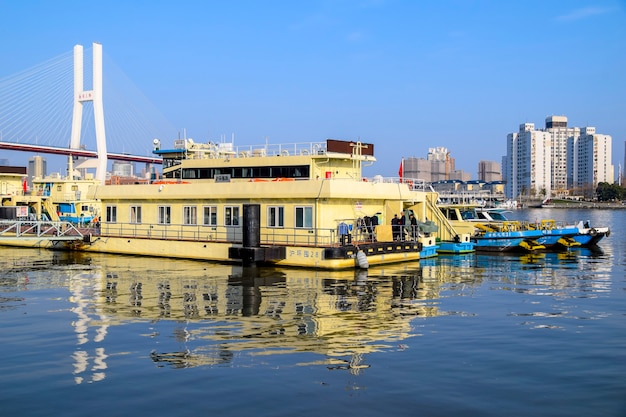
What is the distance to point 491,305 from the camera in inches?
786

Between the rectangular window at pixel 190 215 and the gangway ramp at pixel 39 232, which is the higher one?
the rectangular window at pixel 190 215

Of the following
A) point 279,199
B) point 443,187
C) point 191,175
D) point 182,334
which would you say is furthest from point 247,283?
point 443,187

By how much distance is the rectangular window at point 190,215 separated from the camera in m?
33.1

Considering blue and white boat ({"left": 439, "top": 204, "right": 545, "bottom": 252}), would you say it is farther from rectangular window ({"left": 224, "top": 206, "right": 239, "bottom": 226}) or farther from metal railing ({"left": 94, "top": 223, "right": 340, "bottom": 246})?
rectangular window ({"left": 224, "top": 206, "right": 239, "bottom": 226})

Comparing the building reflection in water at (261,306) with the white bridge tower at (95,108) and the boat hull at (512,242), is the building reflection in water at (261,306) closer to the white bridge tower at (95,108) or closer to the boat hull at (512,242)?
the boat hull at (512,242)

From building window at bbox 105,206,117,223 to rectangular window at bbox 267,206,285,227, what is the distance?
11.5 m

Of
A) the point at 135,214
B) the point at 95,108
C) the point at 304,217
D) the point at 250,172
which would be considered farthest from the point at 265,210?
the point at 95,108

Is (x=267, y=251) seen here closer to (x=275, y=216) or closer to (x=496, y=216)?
(x=275, y=216)

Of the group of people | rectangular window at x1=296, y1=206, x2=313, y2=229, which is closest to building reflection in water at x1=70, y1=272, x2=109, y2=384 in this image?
rectangular window at x1=296, y1=206, x2=313, y2=229

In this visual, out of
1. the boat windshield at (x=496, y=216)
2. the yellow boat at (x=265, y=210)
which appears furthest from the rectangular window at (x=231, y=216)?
the boat windshield at (x=496, y=216)

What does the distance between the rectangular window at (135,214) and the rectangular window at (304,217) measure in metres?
11.0

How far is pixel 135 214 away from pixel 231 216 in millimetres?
7382

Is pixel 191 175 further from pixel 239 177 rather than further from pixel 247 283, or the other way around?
pixel 247 283

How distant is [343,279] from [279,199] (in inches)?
237
